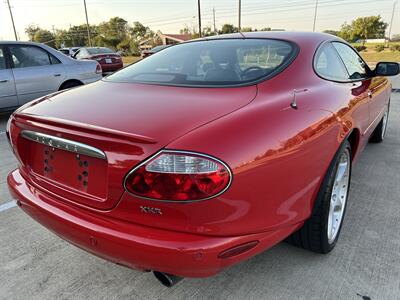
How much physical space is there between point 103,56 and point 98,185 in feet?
51.5

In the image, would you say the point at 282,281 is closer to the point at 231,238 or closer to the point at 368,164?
the point at 231,238

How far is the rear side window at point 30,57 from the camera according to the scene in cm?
636

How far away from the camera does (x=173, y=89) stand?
7.13 feet

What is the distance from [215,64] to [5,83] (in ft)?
16.6

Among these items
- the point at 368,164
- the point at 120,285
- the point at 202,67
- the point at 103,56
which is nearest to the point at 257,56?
the point at 202,67

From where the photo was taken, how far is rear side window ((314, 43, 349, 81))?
2.54 meters

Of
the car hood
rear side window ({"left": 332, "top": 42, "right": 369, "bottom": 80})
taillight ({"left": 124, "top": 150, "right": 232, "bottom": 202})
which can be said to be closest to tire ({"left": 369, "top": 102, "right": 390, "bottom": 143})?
rear side window ({"left": 332, "top": 42, "right": 369, "bottom": 80})

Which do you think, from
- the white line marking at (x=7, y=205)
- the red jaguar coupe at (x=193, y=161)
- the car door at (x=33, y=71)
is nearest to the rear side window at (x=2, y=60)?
the car door at (x=33, y=71)

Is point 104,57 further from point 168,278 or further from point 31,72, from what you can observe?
point 168,278

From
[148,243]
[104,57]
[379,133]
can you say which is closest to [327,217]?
[148,243]

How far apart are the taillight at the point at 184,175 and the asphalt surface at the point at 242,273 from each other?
33.6 inches

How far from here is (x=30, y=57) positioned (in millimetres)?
6547

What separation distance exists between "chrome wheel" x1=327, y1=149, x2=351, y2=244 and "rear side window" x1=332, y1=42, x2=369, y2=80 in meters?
0.85

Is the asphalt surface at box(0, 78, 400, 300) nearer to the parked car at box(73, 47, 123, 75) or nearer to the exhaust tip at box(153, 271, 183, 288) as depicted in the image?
the exhaust tip at box(153, 271, 183, 288)
